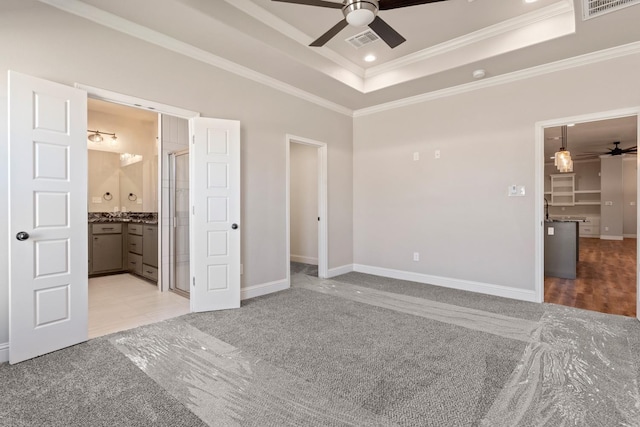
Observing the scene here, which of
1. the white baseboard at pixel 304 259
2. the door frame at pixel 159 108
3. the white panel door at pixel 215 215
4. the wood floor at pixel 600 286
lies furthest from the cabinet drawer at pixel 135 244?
the wood floor at pixel 600 286

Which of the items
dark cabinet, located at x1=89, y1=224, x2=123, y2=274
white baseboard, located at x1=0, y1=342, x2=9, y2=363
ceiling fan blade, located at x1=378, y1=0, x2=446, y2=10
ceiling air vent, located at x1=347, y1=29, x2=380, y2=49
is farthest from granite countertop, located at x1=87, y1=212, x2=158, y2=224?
ceiling fan blade, located at x1=378, y1=0, x2=446, y2=10

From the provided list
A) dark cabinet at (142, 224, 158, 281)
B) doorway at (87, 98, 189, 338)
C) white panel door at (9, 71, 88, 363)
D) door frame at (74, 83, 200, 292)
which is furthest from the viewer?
dark cabinet at (142, 224, 158, 281)

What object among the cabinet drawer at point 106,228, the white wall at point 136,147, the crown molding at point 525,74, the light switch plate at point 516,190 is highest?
the crown molding at point 525,74

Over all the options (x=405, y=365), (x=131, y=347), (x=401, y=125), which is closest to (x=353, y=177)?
(x=401, y=125)

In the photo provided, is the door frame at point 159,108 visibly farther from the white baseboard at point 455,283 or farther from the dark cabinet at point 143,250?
the white baseboard at point 455,283

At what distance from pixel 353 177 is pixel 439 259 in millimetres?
2015

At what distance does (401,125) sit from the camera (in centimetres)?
498

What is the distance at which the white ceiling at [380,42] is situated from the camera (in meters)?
2.80

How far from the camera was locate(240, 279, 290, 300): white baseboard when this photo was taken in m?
3.93

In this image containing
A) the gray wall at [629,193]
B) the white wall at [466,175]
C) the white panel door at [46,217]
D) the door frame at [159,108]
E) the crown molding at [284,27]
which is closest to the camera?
the white panel door at [46,217]

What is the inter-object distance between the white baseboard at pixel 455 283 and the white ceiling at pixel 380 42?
2719 millimetres

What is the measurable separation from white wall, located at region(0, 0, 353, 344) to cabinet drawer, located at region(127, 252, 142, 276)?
89.2 inches

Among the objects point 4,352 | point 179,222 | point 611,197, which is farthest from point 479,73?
point 611,197

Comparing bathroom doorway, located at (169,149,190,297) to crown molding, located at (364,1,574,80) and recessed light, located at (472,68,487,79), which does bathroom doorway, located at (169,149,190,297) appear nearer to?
crown molding, located at (364,1,574,80)
